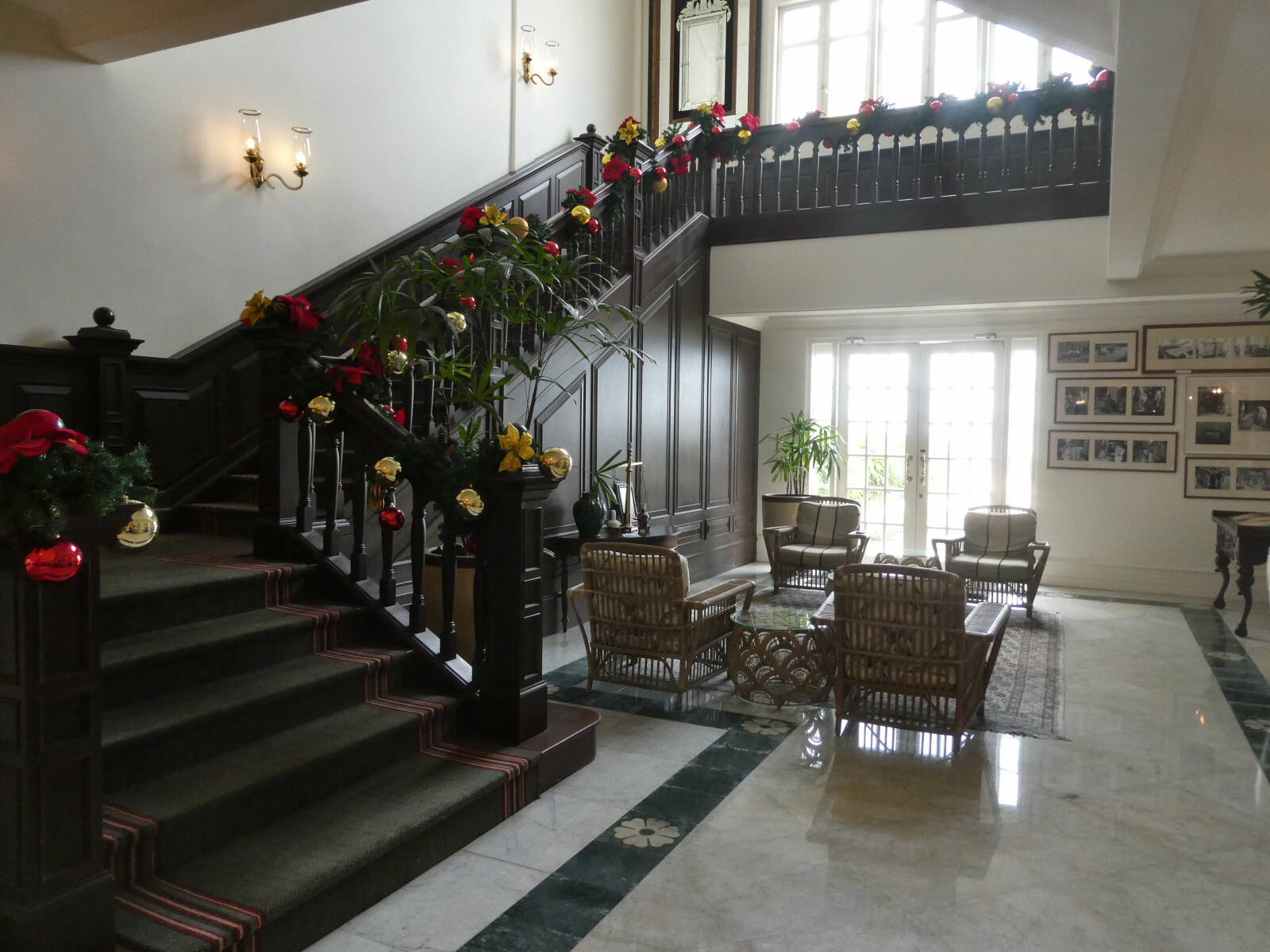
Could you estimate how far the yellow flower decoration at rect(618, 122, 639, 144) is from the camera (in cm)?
659

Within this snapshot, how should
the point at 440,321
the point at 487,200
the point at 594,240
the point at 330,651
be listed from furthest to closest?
the point at 487,200, the point at 594,240, the point at 440,321, the point at 330,651

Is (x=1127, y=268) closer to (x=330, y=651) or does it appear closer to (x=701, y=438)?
(x=701, y=438)

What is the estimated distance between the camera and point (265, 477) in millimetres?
3979

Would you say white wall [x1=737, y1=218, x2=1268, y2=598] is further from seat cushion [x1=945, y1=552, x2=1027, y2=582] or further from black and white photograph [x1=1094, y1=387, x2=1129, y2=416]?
seat cushion [x1=945, y1=552, x2=1027, y2=582]

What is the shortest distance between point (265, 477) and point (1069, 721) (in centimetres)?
400

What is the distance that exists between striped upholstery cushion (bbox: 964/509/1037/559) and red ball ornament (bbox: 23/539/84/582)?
7032 mm

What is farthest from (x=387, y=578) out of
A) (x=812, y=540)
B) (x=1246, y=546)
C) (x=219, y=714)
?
(x=1246, y=546)

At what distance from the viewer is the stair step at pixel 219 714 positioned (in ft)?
8.68

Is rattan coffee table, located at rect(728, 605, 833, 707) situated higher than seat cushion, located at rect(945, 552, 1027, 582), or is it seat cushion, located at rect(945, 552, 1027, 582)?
seat cushion, located at rect(945, 552, 1027, 582)

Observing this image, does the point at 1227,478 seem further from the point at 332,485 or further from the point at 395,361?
the point at 332,485

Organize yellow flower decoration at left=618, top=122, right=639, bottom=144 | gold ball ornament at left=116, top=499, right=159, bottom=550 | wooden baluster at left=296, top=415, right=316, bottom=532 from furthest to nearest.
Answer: yellow flower decoration at left=618, top=122, right=639, bottom=144
wooden baluster at left=296, top=415, right=316, bottom=532
gold ball ornament at left=116, top=499, right=159, bottom=550

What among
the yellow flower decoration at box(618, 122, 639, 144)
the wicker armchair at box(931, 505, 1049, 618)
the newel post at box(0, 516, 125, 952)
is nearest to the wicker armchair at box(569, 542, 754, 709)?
the newel post at box(0, 516, 125, 952)

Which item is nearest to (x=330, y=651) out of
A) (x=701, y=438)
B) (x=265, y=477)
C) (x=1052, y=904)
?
(x=265, y=477)

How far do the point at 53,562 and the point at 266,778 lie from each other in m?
1.04
